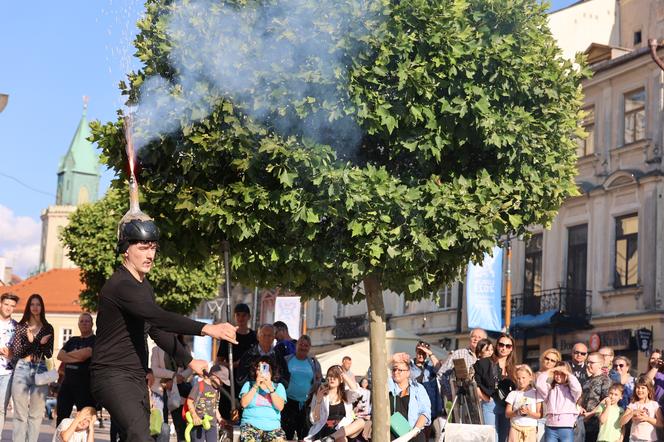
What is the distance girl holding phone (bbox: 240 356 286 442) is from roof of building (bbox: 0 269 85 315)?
79.8m

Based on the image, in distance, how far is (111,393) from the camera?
7.07 m

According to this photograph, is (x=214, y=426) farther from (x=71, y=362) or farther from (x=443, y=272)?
(x=443, y=272)

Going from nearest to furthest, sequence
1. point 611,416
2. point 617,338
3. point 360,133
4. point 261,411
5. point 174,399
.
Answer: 1. point 360,133
2. point 261,411
3. point 611,416
4. point 174,399
5. point 617,338

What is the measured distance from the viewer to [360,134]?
1309cm

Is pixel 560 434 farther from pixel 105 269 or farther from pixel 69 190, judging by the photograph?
pixel 69 190

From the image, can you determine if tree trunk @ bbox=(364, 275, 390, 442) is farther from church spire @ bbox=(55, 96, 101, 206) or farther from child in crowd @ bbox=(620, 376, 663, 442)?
church spire @ bbox=(55, 96, 101, 206)

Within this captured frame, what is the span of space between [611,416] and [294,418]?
3.86m

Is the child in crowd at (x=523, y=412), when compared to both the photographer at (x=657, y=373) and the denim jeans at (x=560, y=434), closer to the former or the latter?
the denim jeans at (x=560, y=434)

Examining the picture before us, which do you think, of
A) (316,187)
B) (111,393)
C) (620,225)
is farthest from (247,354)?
(620,225)

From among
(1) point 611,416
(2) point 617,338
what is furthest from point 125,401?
(2) point 617,338

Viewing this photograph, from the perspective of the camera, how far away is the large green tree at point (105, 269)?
1519 inches

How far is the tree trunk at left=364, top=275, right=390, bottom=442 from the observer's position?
44.7 ft

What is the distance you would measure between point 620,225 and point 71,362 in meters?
23.2

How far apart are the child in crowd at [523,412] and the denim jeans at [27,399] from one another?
17.6 feet
